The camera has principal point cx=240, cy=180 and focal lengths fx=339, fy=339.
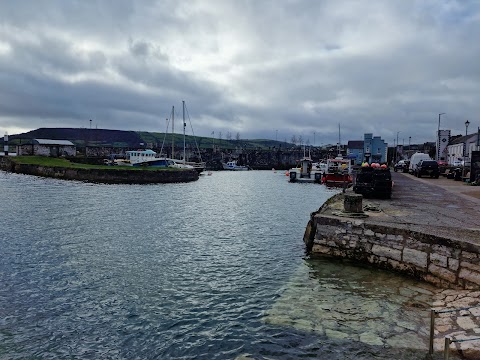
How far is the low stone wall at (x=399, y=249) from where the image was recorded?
29.8ft

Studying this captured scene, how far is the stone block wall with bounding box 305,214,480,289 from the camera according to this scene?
9.06 meters

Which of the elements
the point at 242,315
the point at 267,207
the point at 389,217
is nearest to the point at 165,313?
the point at 242,315

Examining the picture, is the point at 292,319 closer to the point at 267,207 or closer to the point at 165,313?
the point at 165,313

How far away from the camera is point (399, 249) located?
35.4 feet

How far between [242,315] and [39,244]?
11142 mm

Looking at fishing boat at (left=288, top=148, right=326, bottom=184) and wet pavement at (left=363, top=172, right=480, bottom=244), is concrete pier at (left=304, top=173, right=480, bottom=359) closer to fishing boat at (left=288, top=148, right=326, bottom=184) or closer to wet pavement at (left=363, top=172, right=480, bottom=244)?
wet pavement at (left=363, top=172, right=480, bottom=244)

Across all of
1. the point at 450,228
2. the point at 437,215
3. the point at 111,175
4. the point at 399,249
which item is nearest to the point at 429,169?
the point at 437,215

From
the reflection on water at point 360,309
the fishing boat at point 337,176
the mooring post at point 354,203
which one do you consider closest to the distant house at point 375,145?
the fishing boat at point 337,176

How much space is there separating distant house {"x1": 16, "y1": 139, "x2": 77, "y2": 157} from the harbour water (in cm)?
8258

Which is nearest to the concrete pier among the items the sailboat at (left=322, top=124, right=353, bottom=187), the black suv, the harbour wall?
the black suv

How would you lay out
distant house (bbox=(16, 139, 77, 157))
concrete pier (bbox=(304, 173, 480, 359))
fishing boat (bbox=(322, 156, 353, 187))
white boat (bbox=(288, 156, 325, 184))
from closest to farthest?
concrete pier (bbox=(304, 173, 480, 359)) → fishing boat (bbox=(322, 156, 353, 187)) → white boat (bbox=(288, 156, 325, 184)) → distant house (bbox=(16, 139, 77, 157))

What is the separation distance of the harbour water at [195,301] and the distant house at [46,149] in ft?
271

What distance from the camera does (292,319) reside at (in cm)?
802

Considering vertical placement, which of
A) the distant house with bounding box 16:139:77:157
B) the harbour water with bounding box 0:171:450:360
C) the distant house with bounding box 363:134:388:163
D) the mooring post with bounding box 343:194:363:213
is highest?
the distant house with bounding box 363:134:388:163
